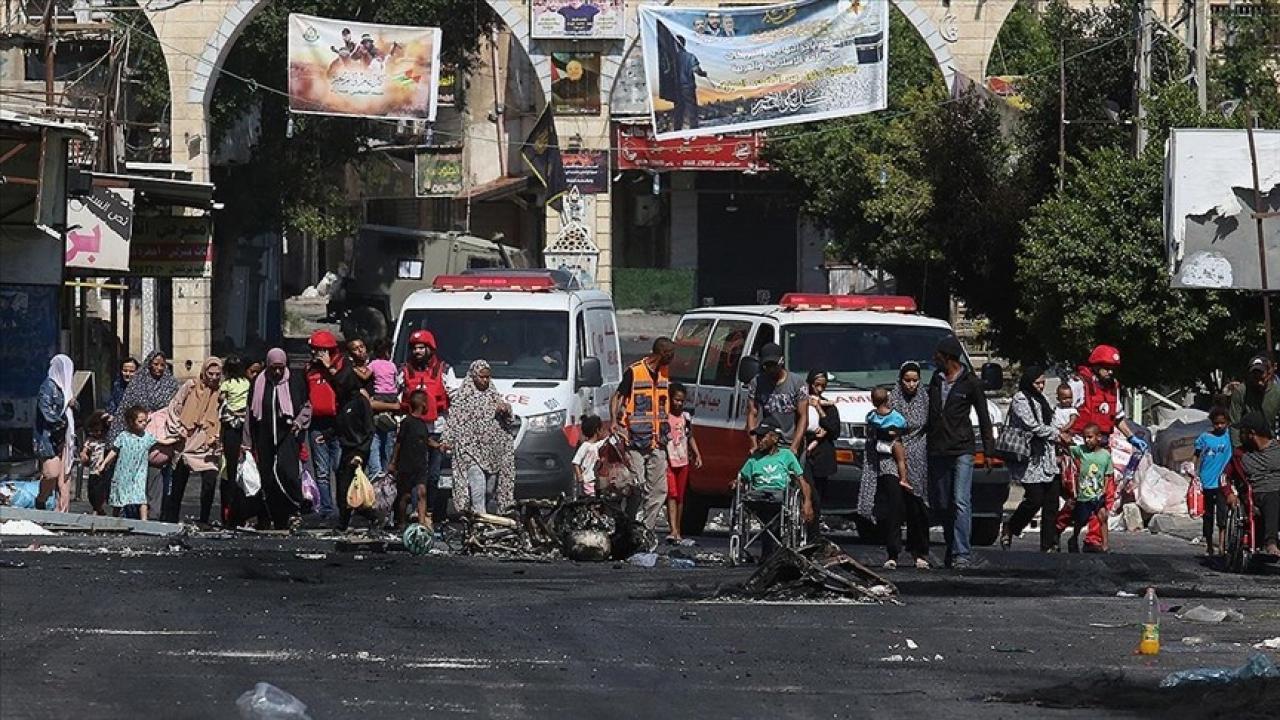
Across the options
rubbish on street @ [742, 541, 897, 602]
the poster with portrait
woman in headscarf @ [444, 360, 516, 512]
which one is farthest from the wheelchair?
the poster with portrait

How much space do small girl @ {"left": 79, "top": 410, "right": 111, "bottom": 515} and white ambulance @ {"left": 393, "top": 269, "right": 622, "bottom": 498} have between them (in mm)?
2564

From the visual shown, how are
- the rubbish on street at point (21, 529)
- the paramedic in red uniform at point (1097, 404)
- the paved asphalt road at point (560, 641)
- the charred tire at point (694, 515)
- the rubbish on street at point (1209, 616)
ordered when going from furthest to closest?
the charred tire at point (694, 515), the paramedic in red uniform at point (1097, 404), the rubbish on street at point (21, 529), the rubbish on street at point (1209, 616), the paved asphalt road at point (560, 641)

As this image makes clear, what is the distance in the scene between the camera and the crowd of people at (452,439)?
16.6 meters

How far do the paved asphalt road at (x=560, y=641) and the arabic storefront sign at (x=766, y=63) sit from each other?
75.7 feet

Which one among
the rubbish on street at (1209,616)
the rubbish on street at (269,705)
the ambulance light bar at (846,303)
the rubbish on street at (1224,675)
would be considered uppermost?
the ambulance light bar at (846,303)

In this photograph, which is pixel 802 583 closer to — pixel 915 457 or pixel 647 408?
pixel 915 457

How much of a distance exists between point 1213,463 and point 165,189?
1485cm

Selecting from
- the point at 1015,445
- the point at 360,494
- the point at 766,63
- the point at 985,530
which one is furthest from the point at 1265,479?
the point at 766,63

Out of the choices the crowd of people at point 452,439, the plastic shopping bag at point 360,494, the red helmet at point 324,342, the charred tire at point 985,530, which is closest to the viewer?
the crowd of people at point 452,439

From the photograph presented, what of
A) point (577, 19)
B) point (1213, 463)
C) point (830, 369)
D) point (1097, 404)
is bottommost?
point (1213, 463)

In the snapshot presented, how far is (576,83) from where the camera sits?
1711 inches

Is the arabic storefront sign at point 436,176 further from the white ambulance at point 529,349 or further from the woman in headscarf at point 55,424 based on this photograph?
the woman in headscarf at point 55,424

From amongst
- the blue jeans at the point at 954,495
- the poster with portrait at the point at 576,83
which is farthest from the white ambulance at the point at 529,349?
the poster with portrait at the point at 576,83

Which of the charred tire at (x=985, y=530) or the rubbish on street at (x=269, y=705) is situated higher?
the rubbish on street at (x=269, y=705)
